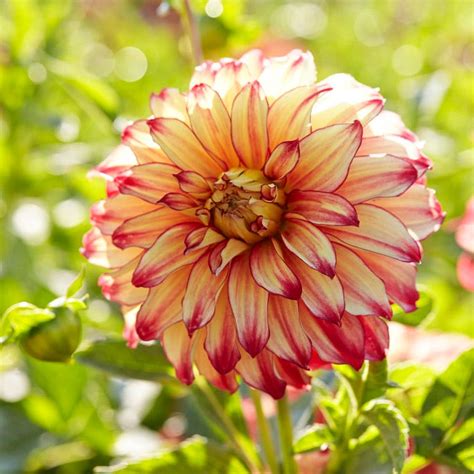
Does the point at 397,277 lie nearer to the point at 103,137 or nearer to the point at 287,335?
the point at 287,335

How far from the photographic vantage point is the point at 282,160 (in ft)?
1.81

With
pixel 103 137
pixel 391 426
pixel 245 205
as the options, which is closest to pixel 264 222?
pixel 245 205

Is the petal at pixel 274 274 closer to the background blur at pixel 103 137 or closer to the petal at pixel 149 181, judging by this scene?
the petal at pixel 149 181

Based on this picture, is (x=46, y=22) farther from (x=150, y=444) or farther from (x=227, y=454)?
(x=227, y=454)

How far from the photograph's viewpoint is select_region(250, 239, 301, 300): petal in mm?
524

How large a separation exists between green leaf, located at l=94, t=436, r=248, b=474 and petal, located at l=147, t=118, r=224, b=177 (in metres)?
0.21

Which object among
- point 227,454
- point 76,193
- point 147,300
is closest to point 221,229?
point 147,300

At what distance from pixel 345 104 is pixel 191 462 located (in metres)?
0.29

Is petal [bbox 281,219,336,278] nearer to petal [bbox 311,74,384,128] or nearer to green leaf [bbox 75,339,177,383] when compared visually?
petal [bbox 311,74,384,128]

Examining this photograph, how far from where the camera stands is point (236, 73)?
22.3 inches

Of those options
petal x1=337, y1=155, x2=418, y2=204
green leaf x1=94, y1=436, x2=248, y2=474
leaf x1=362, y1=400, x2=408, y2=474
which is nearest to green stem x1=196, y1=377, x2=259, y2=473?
green leaf x1=94, y1=436, x2=248, y2=474

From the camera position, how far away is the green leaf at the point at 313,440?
0.63m

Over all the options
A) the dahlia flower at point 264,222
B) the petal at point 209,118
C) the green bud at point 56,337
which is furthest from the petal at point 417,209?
the green bud at point 56,337

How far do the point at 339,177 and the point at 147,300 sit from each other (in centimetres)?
14
